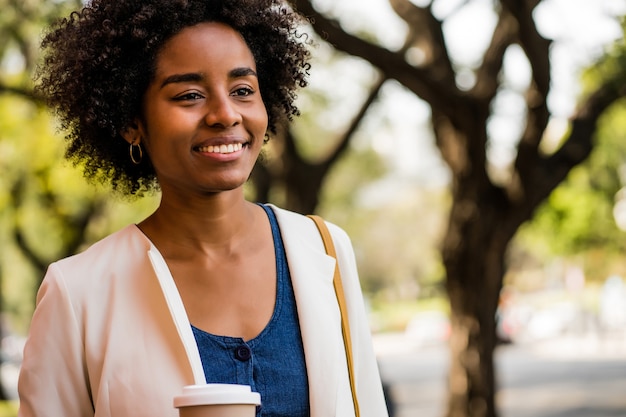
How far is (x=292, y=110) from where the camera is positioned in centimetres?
288

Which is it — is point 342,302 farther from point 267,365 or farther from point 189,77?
point 189,77

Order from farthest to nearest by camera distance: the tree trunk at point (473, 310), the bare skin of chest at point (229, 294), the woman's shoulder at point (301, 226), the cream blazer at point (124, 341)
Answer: the tree trunk at point (473, 310) → the woman's shoulder at point (301, 226) → the bare skin of chest at point (229, 294) → the cream blazer at point (124, 341)

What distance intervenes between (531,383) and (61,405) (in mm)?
17981

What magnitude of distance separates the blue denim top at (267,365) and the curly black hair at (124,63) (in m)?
0.59

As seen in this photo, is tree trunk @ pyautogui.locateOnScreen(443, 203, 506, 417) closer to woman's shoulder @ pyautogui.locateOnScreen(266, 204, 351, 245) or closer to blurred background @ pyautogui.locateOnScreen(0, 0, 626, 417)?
blurred background @ pyautogui.locateOnScreen(0, 0, 626, 417)

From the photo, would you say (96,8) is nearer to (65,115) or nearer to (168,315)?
(65,115)

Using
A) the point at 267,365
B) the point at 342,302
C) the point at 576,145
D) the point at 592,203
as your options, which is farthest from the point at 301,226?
the point at 592,203

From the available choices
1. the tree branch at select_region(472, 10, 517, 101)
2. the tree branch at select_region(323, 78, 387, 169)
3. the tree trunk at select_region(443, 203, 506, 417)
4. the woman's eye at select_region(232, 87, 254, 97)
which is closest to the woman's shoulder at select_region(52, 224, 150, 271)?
the woman's eye at select_region(232, 87, 254, 97)

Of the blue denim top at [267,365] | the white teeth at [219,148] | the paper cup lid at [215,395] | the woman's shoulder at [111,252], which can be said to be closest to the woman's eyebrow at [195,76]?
the white teeth at [219,148]

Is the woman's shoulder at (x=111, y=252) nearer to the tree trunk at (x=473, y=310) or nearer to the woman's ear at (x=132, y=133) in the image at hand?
the woman's ear at (x=132, y=133)

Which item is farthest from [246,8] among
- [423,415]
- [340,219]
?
[340,219]

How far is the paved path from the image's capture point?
15367mm

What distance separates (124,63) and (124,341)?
66cm

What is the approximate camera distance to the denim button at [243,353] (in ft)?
7.64
